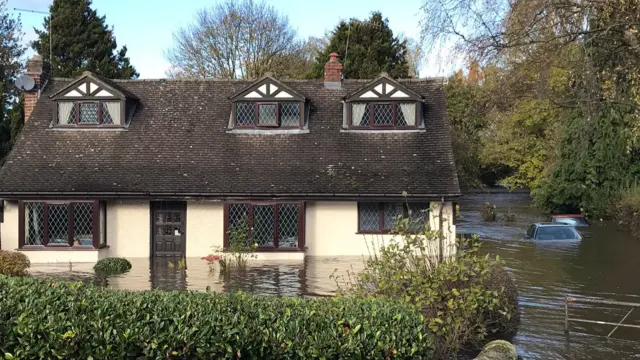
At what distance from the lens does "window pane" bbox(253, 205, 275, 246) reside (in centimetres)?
2111

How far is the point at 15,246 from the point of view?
21.2 metres

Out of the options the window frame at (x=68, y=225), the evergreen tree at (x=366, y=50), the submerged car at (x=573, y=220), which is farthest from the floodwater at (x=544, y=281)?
the evergreen tree at (x=366, y=50)

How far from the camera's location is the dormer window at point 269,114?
23.4m

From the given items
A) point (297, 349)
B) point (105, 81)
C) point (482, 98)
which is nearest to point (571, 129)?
point (482, 98)

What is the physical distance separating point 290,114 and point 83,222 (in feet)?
27.3

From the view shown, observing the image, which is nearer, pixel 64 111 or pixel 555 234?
pixel 64 111

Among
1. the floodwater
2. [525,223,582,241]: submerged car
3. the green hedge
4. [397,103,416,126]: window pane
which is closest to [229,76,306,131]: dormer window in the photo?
[397,103,416,126]: window pane

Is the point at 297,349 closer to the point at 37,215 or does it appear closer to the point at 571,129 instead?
the point at 37,215

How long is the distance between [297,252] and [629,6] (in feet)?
40.3

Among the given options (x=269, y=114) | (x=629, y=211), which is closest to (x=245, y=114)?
(x=269, y=114)

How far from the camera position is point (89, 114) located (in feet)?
76.5

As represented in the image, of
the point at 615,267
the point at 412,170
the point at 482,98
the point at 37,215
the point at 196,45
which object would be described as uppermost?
the point at 196,45

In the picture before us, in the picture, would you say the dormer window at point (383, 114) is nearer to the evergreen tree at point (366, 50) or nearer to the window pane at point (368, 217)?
the window pane at point (368, 217)

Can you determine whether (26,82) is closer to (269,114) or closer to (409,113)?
(269,114)
